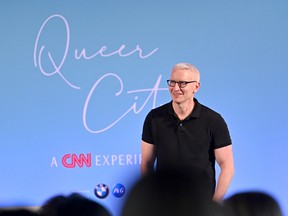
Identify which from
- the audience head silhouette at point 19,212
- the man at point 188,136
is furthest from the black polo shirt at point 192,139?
the audience head silhouette at point 19,212

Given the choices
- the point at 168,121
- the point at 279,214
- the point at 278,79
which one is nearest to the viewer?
→ the point at 279,214

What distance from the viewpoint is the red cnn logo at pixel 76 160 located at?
2.62 m

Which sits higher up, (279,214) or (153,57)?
(153,57)

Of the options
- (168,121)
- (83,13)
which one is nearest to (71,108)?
(83,13)

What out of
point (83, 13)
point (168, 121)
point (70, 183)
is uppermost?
point (83, 13)

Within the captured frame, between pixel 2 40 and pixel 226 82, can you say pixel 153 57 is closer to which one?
pixel 226 82

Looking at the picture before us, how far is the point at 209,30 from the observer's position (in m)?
2.56

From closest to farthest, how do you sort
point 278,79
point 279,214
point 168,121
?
point 279,214 < point 168,121 < point 278,79

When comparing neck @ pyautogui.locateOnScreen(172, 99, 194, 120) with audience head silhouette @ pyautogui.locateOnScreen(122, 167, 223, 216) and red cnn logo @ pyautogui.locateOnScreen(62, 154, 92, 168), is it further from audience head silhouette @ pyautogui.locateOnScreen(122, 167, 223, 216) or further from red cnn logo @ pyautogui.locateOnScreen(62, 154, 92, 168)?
audience head silhouette @ pyautogui.locateOnScreen(122, 167, 223, 216)

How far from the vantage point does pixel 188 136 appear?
1877 mm

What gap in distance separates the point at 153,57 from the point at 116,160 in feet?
2.18

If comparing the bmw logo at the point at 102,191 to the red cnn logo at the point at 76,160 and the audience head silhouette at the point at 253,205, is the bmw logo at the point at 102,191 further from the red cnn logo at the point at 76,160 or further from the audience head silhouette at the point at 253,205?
the audience head silhouette at the point at 253,205

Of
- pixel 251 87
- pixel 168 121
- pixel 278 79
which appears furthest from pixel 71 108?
pixel 278 79

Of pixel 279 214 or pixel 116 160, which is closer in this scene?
pixel 279 214
